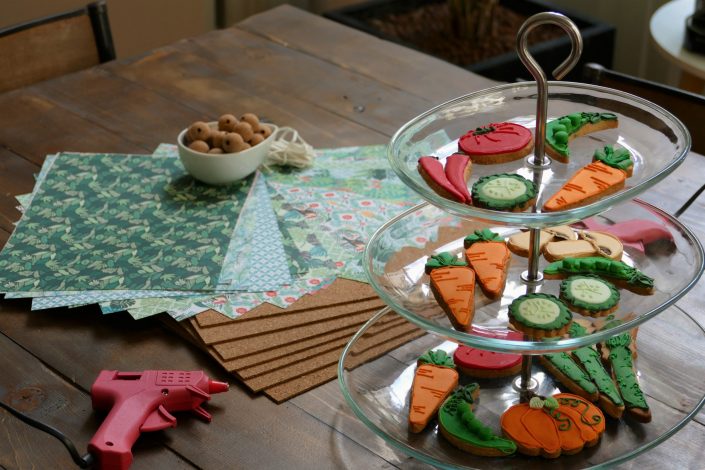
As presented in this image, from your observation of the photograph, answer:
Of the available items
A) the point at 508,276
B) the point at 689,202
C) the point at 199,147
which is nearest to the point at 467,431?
the point at 508,276

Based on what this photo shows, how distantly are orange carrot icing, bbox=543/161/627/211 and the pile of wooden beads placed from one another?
2.24 ft

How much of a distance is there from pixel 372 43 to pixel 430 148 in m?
1.00

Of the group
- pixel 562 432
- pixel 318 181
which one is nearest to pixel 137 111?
pixel 318 181

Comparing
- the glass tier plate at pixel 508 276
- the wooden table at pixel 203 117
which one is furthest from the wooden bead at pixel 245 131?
the glass tier plate at pixel 508 276

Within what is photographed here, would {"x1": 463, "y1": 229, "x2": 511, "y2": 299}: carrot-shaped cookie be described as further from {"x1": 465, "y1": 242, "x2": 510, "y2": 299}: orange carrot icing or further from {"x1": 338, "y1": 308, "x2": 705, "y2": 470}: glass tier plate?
{"x1": 338, "y1": 308, "x2": 705, "y2": 470}: glass tier plate

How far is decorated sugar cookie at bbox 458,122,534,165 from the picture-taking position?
1014 millimetres

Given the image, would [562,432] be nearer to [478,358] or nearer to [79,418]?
[478,358]

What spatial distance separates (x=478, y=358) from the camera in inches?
43.6

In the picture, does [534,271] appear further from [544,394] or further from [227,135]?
[227,135]

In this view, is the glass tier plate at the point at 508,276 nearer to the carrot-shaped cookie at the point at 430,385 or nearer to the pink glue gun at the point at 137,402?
the carrot-shaped cookie at the point at 430,385

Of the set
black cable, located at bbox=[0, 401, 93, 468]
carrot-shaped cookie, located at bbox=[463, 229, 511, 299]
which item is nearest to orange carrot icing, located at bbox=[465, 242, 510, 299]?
carrot-shaped cookie, located at bbox=[463, 229, 511, 299]

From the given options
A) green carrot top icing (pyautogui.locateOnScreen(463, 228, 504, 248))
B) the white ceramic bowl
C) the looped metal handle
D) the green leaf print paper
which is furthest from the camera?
the white ceramic bowl

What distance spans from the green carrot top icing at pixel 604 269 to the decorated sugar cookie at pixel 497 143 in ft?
0.42

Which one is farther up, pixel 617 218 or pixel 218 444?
pixel 617 218
